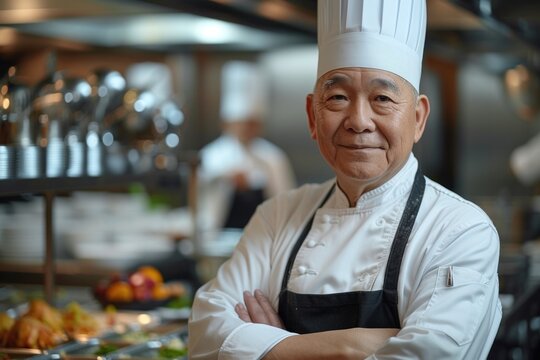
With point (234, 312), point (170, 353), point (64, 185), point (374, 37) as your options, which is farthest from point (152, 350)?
point (374, 37)

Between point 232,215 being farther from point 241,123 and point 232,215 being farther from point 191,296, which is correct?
point 191,296

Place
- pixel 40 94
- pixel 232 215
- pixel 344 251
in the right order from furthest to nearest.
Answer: pixel 232 215 < pixel 40 94 < pixel 344 251

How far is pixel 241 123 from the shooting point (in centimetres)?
761

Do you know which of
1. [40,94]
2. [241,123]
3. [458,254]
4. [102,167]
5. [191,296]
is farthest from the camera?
[241,123]

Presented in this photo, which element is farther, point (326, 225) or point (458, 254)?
point (326, 225)

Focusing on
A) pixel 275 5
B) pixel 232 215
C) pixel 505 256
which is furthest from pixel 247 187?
pixel 275 5

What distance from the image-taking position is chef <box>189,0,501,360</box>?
6.66 ft

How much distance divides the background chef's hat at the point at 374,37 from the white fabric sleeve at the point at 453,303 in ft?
1.29

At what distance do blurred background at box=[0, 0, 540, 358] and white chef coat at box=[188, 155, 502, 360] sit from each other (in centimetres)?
64

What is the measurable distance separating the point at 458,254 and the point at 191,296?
2050 mm

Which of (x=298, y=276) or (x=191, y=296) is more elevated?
(x=298, y=276)

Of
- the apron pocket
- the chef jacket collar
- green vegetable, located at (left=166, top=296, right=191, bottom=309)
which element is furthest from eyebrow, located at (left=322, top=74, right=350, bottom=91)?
green vegetable, located at (left=166, top=296, right=191, bottom=309)

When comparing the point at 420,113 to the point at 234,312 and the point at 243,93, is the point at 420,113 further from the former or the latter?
the point at 243,93

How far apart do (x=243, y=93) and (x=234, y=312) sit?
561 cm
